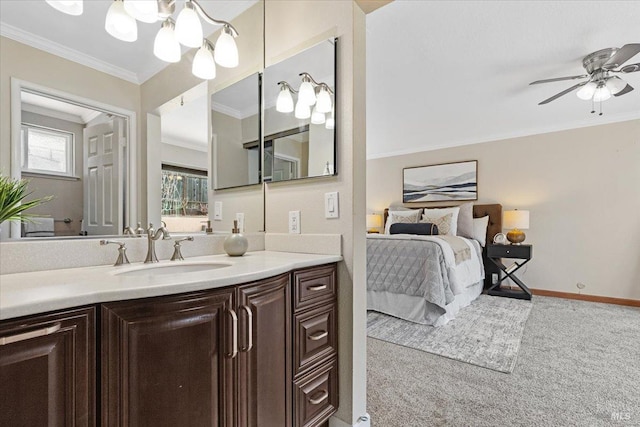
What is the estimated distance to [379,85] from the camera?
3064 millimetres

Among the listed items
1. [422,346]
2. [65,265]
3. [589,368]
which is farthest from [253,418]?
[589,368]

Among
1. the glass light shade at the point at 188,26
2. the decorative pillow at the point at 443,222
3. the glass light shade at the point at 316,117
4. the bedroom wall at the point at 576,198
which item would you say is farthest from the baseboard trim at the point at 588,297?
the glass light shade at the point at 188,26

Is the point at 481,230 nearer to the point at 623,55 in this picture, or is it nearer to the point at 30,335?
the point at 623,55

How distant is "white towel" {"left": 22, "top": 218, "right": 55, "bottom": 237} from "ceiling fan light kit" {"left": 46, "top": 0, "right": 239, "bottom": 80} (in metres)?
0.82

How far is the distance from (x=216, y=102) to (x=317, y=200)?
0.90m

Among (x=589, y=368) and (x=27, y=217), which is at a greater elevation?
(x=27, y=217)

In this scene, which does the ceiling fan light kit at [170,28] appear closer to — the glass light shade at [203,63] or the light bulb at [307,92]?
the glass light shade at [203,63]

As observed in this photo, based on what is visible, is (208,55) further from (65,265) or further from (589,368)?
(589,368)

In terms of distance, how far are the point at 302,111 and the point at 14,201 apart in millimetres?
1307

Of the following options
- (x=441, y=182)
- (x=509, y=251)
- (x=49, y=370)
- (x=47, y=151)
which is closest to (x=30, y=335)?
(x=49, y=370)

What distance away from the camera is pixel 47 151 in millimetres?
1067

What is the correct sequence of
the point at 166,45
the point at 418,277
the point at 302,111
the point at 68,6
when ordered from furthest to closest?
1. the point at 418,277
2. the point at 302,111
3. the point at 166,45
4. the point at 68,6

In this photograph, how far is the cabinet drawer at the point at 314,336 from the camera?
4.04ft

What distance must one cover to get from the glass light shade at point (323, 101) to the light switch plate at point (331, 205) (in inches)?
17.7
